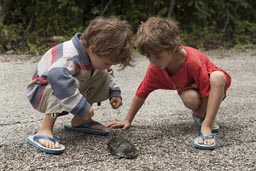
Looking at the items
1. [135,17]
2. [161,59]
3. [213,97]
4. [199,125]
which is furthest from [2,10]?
[213,97]

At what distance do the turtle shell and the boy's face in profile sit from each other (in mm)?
447

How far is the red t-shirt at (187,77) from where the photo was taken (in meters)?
2.67

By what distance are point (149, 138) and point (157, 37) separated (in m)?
0.56

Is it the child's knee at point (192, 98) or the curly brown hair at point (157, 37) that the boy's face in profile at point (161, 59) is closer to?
the curly brown hair at point (157, 37)

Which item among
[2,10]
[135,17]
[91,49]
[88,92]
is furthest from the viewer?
[135,17]

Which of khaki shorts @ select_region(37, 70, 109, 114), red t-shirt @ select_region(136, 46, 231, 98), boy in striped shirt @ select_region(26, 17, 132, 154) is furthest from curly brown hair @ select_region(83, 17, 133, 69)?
red t-shirt @ select_region(136, 46, 231, 98)

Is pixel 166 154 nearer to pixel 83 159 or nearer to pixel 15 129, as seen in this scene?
pixel 83 159

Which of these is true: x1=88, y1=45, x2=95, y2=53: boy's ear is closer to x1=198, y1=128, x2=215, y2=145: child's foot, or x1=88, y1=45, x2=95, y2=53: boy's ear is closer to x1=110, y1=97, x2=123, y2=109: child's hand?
x1=110, y1=97, x2=123, y2=109: child's hand

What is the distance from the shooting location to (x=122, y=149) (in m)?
2.36

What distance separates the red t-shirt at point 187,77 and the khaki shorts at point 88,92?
232 mm

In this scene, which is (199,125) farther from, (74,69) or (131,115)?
(74,69)

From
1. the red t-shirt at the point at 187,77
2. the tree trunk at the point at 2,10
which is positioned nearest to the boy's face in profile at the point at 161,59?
the red t-shirt at the point at 187,77

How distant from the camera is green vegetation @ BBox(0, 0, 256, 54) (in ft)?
24.8

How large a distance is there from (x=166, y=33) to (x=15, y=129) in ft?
3.48
